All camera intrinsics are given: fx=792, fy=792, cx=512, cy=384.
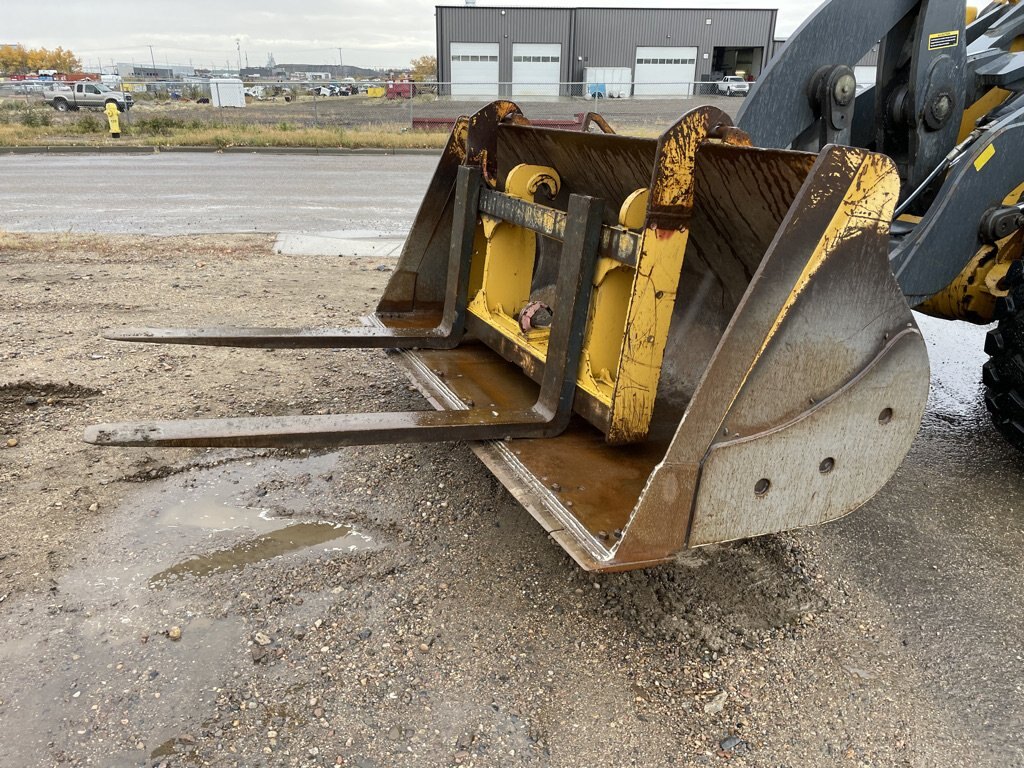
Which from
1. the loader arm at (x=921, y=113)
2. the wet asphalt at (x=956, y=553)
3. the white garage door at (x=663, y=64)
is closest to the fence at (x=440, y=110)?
the white garage door at (x=663, y=64)

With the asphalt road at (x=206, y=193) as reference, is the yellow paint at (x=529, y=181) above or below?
above

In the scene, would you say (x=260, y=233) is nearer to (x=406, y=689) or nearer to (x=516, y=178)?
(x=516, y=178)

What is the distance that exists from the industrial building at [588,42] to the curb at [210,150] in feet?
88.4

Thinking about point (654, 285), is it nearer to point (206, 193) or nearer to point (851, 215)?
point (851, 215)

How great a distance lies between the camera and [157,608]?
268 centimetres

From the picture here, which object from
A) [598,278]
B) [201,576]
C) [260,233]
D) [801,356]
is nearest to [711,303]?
[598,278]

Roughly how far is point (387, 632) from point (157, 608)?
2.64ft

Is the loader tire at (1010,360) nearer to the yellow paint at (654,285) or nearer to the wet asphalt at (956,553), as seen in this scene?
the wet asphalt at (956,553)

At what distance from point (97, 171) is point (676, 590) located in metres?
16.1

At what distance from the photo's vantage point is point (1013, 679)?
2.47 m

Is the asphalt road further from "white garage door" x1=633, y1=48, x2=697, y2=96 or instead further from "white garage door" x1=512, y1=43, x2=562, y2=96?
"white garage door" x1=633, y1=48, x2=697, y2=96

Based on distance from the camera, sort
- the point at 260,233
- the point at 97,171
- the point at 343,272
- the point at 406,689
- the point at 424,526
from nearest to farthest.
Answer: the point at 406,689 < the point at 424,526 < the point at 343,272 < the point at 260,233 < the point at 97,171

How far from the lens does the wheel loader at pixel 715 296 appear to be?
7.41 ft

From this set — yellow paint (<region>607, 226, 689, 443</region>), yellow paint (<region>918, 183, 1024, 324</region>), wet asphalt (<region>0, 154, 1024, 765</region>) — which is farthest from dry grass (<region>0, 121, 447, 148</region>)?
yellow paint (<region>607, 226, 689, 443</region>)
